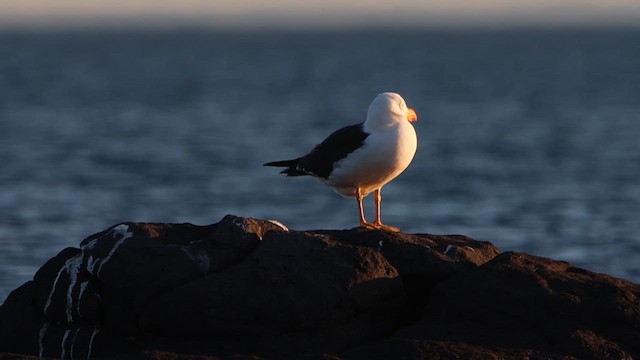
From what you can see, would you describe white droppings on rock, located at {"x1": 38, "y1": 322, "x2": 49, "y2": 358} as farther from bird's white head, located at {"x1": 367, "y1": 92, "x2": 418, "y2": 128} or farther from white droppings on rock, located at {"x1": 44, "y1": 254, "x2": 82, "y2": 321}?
bird's white head, located at {"x1": 367, "y1": 92, "x2": 418, "y2": 128}

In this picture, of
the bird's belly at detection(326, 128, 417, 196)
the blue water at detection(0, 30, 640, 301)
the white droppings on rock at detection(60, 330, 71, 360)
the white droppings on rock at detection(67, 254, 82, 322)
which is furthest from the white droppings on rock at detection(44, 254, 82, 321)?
the blue water at detection(0, 30, 640, 301)

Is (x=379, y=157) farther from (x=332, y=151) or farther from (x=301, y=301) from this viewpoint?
(x=301, y=301)

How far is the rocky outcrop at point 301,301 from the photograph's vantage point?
8289mm

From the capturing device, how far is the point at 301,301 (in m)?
8.35

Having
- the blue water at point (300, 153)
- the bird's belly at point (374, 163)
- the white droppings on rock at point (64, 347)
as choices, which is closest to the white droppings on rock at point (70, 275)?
the white droppings on rock at point (64, 347)

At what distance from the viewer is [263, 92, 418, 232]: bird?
10.1 meters

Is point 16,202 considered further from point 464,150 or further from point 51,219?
point 464,150

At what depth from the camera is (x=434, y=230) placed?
20.0 m

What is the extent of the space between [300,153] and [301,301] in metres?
23.7

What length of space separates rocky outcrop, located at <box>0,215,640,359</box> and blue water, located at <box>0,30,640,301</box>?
→ 605 centimetres

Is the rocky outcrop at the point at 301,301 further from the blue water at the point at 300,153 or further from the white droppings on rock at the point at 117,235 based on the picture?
the blue water at the point at 300,153

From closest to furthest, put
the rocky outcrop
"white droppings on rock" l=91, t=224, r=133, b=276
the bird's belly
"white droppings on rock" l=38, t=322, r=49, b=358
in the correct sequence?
the rocky outcrop, "white droppings on rock" l=91, t=224, r=133, b=276, "white droppings on rock" l=38, t=322, r=49, b=358, the bird's belly

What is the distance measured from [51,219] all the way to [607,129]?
23.1 m

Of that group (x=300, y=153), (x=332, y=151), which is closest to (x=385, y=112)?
(x=332, y=151)
